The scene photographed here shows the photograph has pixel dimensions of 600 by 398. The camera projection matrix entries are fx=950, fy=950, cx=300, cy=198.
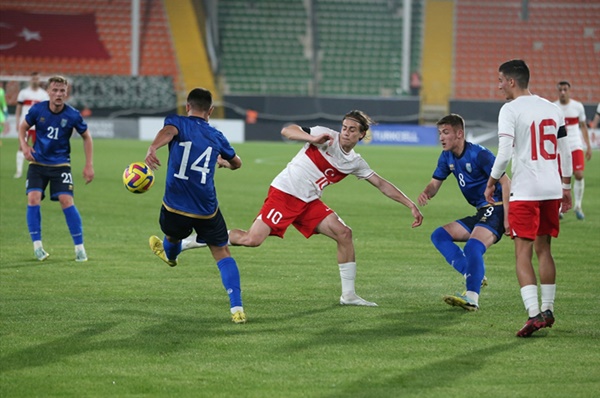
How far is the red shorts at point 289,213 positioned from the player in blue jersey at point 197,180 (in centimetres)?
85

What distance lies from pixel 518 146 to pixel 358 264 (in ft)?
13.3

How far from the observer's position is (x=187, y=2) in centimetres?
4472

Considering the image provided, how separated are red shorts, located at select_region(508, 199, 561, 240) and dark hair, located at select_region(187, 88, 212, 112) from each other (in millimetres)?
2543

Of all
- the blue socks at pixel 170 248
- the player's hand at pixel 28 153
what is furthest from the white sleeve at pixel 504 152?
the player's hand at pixel 28 153

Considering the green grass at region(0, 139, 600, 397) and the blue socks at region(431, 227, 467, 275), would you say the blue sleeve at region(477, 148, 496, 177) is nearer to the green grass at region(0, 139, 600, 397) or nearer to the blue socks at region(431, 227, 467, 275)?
the blue socks at region(431, 227, 467, 275)

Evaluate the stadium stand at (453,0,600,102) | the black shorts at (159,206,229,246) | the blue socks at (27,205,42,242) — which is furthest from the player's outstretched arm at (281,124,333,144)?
the stadium stand at (453,0,600,102)

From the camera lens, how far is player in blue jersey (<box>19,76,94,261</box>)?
35.9ft

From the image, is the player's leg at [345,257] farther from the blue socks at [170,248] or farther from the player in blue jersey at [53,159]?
the player in blue jersey at [53,159]

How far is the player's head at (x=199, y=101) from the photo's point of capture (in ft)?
25.1

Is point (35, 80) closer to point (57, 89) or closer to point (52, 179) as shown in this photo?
point (52, 179)

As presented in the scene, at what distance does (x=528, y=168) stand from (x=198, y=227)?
269cm

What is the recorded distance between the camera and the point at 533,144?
7.25m

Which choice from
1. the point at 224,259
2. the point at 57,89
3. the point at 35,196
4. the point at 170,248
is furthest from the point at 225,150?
the point at 35,196

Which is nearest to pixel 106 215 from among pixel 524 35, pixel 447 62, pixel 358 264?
pixel 358 264
